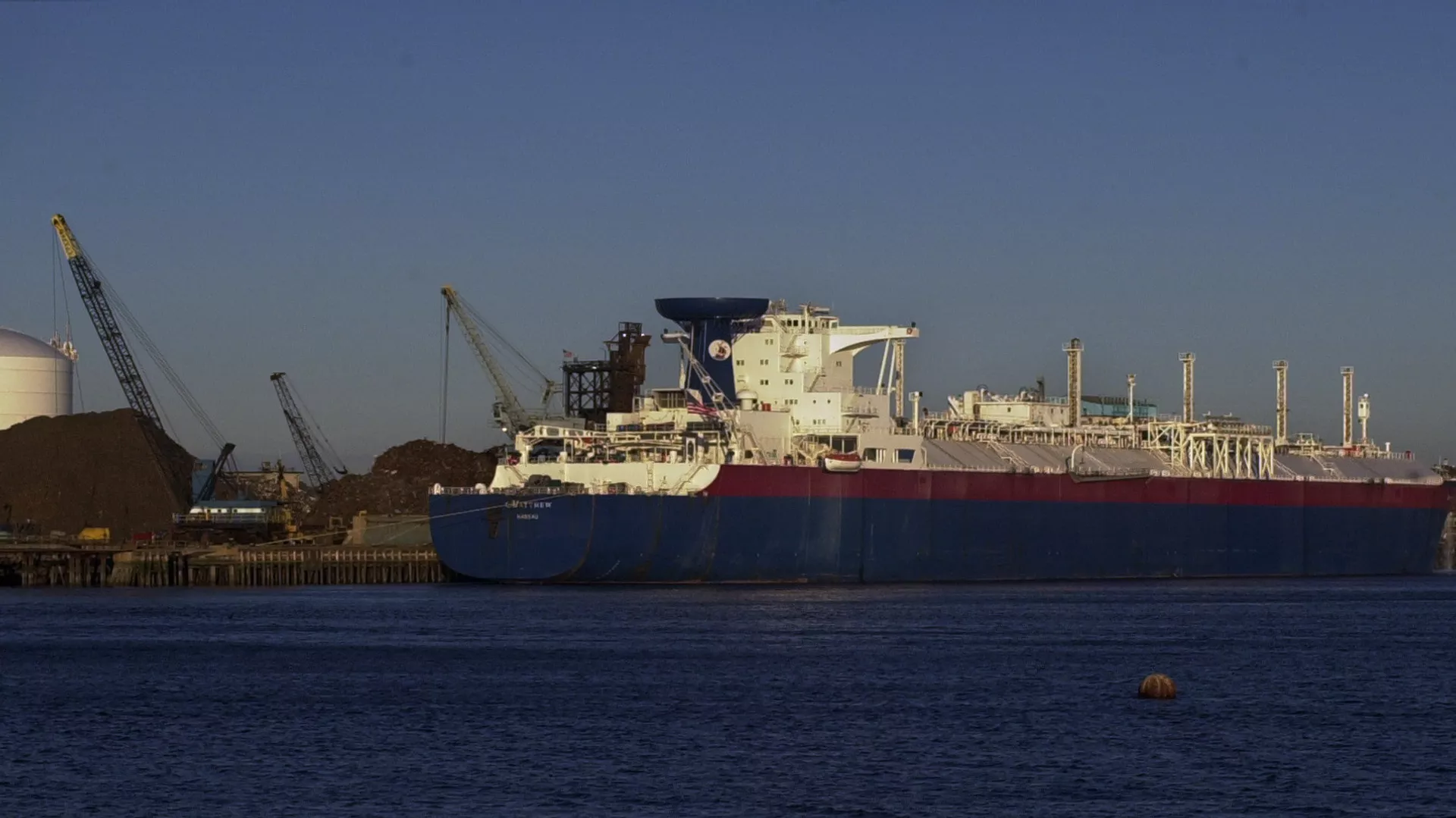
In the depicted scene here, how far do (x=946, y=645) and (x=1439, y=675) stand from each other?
10610 mm

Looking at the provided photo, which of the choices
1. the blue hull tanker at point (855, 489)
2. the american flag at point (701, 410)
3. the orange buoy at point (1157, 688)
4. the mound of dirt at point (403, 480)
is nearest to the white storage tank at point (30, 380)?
the mound of dirt at point (403, 480)

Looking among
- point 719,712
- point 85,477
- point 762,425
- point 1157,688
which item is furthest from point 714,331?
point 85,477

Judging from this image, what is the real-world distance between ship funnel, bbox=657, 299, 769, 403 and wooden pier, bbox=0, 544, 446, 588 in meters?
13.7

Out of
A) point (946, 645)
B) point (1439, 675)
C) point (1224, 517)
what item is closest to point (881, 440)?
point (1224, 517)

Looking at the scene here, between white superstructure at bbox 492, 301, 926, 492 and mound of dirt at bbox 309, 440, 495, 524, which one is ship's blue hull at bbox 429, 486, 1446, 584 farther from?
mound of dirt at bbox 309, 440, 495, 524

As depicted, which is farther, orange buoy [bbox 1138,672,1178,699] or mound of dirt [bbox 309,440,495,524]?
mound of dirt [bbox 309,440,495,524]

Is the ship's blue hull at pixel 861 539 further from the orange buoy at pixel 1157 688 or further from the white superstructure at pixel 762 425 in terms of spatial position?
the orange buoy at pixel 1157 688

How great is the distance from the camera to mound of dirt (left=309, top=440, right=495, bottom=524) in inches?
4067

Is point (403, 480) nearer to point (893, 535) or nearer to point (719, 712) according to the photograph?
point (893, 535)

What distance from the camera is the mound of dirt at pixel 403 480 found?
103 meters

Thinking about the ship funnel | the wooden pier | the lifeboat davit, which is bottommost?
the wooden pier

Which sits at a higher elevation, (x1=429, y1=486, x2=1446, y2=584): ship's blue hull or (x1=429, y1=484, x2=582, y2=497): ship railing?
(x1=429, y1=484, x2=582, y2=497): ship railing

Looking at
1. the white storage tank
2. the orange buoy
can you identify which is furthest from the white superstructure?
the white storage tank

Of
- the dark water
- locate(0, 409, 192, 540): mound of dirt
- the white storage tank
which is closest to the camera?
the dark water
